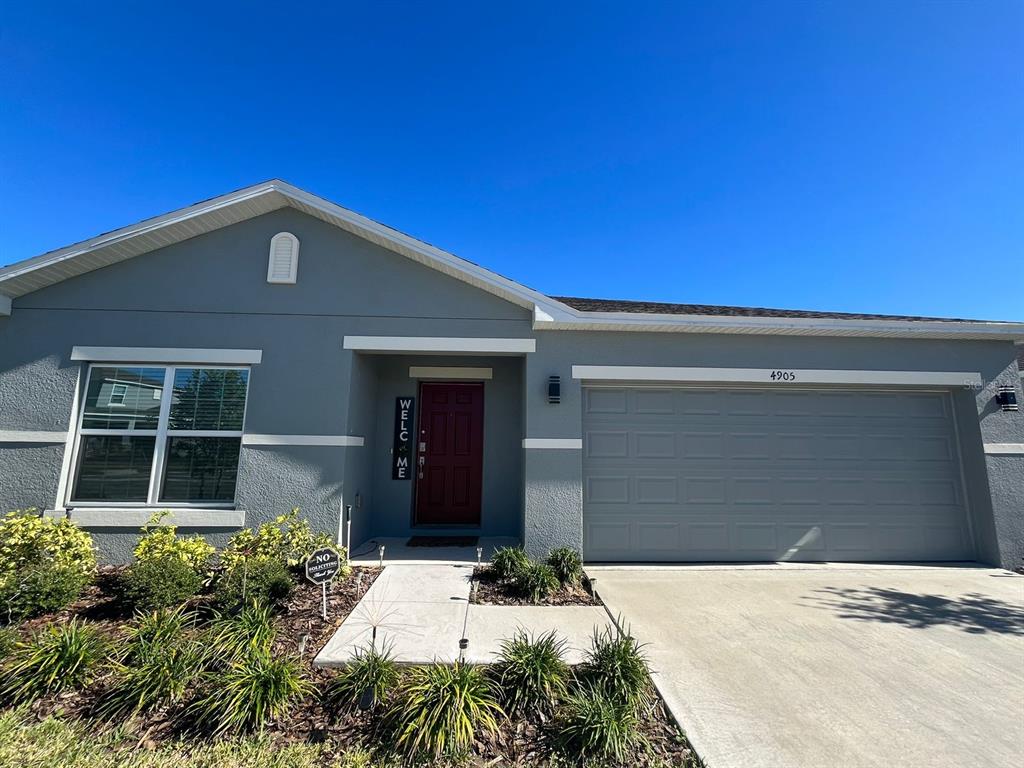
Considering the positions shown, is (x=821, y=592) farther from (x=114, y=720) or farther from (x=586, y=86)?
(x=586, y=86)

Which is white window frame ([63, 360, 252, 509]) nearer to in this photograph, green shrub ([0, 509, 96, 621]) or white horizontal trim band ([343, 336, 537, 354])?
green shrub ([0, 509, 96, 621])

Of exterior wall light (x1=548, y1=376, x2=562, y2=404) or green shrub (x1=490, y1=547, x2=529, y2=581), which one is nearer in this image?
green shrub (x1=490, y1=547, x2=529, y2=581)

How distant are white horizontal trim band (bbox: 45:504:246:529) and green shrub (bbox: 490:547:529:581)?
10.6 ft

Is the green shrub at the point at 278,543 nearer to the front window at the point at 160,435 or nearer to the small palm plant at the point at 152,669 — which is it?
the front window at the point at 160,435

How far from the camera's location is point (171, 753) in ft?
8.13

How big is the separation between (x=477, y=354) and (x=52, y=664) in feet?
15.8

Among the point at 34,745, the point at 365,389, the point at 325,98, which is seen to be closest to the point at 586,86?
the point at 325,98

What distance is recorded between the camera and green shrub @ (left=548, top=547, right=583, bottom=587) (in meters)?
5.13

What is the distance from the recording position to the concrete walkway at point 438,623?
342 centimetres

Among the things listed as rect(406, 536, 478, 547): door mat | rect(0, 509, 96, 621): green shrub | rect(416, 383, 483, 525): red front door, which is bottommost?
rect(406, 536, 478, 547): door mat

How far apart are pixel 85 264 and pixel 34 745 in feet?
18.9

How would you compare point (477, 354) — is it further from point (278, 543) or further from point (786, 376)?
point (786, 376)

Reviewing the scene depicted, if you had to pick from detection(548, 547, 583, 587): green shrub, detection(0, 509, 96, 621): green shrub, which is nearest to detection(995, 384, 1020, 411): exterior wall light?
detection(548, 547, 583, 587): green shrub

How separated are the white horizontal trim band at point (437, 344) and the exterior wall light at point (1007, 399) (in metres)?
6.62
